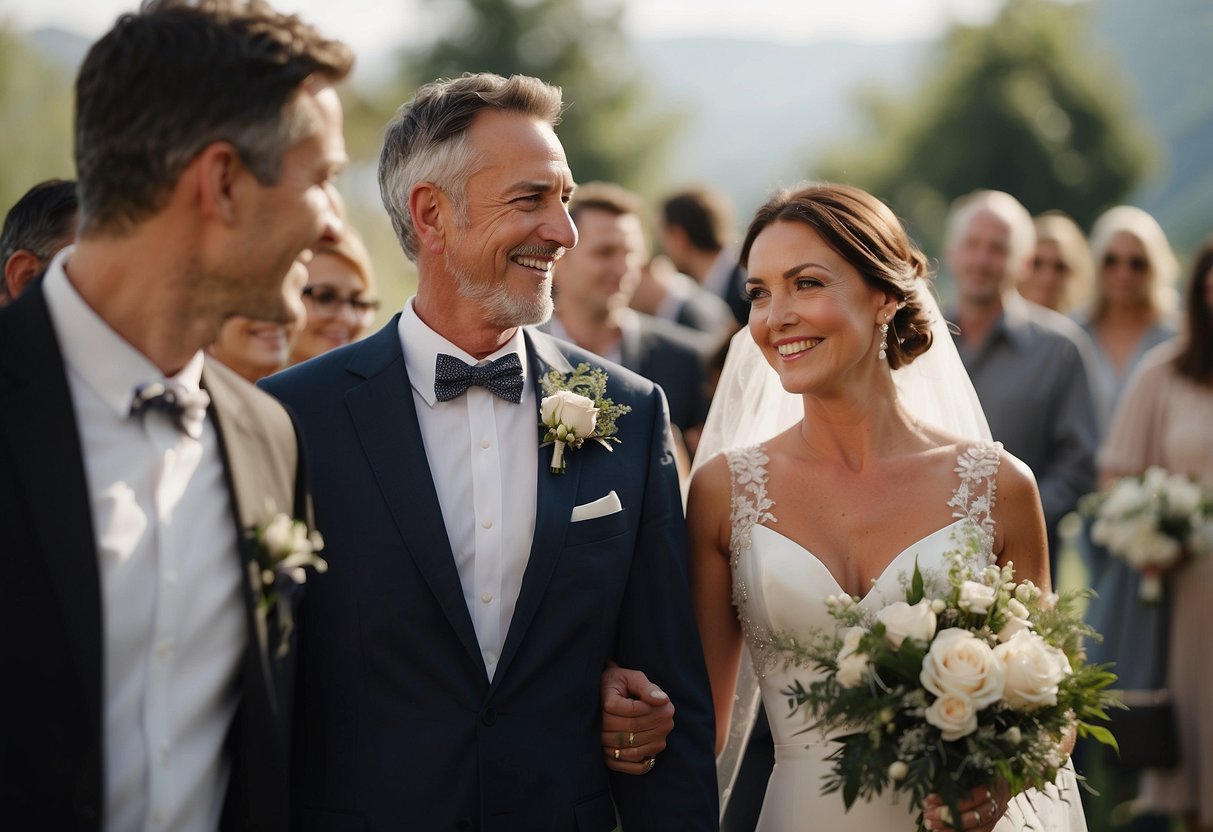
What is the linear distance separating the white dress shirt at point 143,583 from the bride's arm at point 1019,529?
2.56m

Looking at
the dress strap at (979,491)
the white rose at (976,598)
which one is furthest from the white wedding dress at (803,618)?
the white rose at (976,598)

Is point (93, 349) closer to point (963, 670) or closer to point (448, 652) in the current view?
point (448, 652)

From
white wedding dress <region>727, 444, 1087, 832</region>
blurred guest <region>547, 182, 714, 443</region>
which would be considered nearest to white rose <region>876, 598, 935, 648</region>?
white wedding dress <region>727, 444, 1087, 832</region>

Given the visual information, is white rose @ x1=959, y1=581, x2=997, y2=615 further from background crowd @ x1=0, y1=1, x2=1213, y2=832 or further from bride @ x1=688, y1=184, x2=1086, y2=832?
background crowd @ x1=0, y1=1, x2=1213, y2=832

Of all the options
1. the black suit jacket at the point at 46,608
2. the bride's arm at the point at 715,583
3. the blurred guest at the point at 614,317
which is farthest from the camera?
the blurred guest at the point at 614,317

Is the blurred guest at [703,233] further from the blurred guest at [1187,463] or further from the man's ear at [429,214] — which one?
the man's ear at [429,214]

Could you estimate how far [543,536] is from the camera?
11.6ft

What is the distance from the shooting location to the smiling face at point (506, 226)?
3.87m

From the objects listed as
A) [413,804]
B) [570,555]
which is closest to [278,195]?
[570,555]

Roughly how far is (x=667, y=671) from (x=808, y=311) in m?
→ 1.25

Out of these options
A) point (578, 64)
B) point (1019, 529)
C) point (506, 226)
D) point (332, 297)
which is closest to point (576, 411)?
point (506, 226)

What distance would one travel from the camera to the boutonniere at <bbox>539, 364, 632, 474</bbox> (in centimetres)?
363

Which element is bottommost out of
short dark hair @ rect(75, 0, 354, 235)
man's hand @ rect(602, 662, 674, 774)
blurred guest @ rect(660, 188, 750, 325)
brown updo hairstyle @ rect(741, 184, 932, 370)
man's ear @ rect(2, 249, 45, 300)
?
blurred guest @ rect(660, 188, 750, 325)

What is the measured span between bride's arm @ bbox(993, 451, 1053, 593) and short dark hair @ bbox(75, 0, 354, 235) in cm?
263
